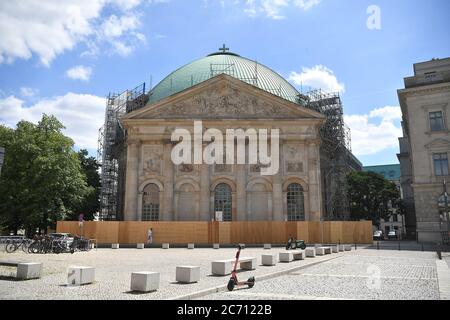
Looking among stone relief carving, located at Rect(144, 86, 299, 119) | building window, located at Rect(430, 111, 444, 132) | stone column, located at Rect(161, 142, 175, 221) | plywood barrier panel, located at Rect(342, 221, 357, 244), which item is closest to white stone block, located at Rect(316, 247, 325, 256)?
A: plywood barrier panel, located at Rect(342, 221, 357, 244)

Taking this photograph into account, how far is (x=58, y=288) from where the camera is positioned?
37.7 ft

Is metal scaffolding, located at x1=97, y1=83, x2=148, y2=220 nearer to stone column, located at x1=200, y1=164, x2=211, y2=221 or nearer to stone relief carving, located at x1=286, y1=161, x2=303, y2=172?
stone column, located at x1=200, y1=164, x2=211, y2=221

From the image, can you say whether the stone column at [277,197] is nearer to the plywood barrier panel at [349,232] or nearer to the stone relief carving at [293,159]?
the stone relief carving at [293,159]

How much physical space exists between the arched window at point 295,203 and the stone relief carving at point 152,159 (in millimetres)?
14285

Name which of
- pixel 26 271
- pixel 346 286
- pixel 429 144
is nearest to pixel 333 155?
pixel 429 144

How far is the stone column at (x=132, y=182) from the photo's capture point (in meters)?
43.2

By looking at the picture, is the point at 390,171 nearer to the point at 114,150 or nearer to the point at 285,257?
the point at 114,150

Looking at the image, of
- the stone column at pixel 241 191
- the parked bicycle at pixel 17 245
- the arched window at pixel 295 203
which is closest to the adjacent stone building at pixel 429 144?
the arched window at pixel 295 203

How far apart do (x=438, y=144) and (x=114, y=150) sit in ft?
129

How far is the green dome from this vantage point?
5403 cm

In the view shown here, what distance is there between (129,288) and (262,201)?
32.8 m

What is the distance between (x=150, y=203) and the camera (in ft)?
145

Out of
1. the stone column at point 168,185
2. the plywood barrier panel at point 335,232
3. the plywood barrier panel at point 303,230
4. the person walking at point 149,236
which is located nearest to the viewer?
the person walking at point 149,236

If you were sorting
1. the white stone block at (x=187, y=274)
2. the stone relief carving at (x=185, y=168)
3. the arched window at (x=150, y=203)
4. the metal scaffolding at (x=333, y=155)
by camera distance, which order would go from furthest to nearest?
the metal scaffolding at (x=333, y=155) → the stone relief carving at (x=185, y=168) → the arched window at (x=150, y=203) → the white stone block at (x=187, y=274)
